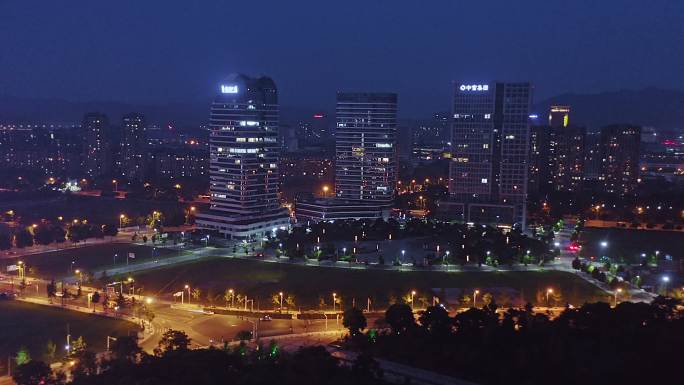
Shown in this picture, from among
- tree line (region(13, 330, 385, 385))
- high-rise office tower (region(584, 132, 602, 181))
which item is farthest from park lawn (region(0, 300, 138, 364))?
high-rise office tower (region(584, 132, 602, 181))

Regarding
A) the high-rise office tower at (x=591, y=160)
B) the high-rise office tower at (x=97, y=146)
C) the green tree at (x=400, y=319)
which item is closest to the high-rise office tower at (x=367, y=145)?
the green tree at (x=400, y=319)

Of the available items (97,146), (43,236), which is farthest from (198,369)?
(97,146)

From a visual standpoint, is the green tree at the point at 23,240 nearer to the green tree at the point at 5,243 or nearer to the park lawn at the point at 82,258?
the green tree at the point at 5,243

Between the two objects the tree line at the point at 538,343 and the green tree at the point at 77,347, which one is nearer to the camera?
the tree line at the point at 538,343

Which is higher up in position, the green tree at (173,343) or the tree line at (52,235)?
the tree line at (52,235)

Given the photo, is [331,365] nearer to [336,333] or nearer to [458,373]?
[458,373]

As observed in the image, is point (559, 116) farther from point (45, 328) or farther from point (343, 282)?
point (45, 328)

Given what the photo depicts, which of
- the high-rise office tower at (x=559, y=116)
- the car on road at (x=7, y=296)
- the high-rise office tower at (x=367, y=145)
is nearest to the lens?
the car on road at (x=7, y=296)
